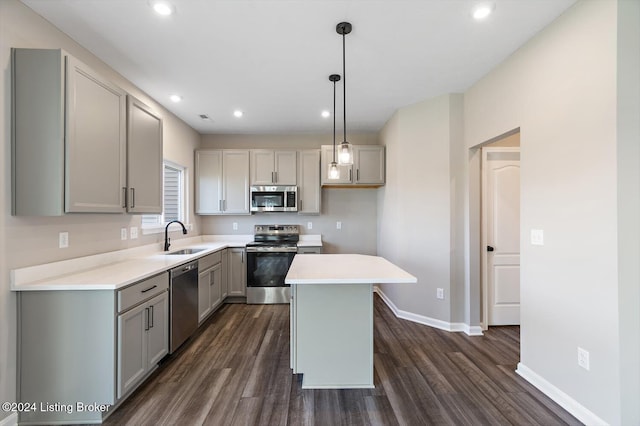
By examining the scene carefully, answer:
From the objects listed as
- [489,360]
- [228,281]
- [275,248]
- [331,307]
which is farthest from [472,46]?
[228,281]

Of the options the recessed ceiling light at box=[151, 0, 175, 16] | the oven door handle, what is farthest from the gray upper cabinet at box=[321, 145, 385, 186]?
the recessed ceiling light at box=[151, 0, 175, 16]

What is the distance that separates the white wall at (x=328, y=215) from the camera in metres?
4.59

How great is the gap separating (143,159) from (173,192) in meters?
1.65

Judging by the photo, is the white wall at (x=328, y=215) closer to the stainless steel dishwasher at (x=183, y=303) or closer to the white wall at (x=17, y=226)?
the stainless steel dishwasher at (x=183, y=303)

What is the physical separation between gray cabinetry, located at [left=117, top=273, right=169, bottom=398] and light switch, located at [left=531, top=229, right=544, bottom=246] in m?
3.08

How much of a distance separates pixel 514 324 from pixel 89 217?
463 centimetres

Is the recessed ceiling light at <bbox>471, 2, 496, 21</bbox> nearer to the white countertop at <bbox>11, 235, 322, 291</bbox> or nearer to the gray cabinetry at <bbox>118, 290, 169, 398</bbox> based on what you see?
the white countertop at <bbox>11, 235, 322, 291</bbox>

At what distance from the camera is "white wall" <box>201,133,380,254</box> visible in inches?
181

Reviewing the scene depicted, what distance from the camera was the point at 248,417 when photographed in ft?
5.84

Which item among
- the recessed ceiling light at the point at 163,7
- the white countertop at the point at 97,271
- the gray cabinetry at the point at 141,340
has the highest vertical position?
the recessed ceiling light at the point at 163,7

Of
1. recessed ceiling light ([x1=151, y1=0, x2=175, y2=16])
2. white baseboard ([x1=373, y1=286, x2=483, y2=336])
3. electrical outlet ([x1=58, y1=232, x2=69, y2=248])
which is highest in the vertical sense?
recessed ceiling light ([x1=151, y1=0, x2=175, y2=16])

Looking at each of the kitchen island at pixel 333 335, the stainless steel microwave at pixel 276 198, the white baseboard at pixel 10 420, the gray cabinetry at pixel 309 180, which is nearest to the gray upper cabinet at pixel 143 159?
the white baseboard at pixel 10 420

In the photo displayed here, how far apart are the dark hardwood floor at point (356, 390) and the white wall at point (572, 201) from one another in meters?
0.37

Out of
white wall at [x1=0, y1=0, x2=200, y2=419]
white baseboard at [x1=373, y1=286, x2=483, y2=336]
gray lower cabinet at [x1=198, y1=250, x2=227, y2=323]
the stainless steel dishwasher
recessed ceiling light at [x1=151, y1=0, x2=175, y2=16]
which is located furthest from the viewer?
gray lower cabinet at [x1=198, y1=250, x2=227, y2=323]
